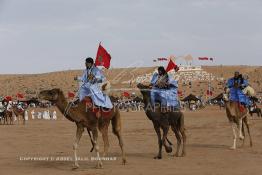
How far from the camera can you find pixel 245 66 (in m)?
140

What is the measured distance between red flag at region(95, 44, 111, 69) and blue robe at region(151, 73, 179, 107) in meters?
1.85

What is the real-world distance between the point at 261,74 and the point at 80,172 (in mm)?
113772

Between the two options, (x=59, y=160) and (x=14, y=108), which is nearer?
(x=59, y=160)

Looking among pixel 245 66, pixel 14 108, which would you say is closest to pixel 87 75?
pixel 14 108

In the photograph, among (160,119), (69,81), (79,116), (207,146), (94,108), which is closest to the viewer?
(79,116)

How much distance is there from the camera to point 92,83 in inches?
577

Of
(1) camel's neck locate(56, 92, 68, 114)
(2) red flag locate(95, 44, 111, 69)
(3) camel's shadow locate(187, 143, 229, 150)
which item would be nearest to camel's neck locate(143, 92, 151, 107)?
(2) red flag locate(95, 44, 111, 69)

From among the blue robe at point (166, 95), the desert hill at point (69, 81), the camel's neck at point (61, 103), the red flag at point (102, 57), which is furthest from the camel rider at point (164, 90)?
the desert hill at point (69, 81)

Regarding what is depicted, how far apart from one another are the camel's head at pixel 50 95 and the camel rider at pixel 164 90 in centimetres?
347

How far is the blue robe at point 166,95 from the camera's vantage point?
16.3m

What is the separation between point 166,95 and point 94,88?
2.80 metres

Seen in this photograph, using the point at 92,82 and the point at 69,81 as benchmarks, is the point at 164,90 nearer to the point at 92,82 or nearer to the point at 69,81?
the point at 92,82

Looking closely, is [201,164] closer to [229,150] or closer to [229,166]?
[229,166]

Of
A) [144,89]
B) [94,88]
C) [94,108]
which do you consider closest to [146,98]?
[144,89]
